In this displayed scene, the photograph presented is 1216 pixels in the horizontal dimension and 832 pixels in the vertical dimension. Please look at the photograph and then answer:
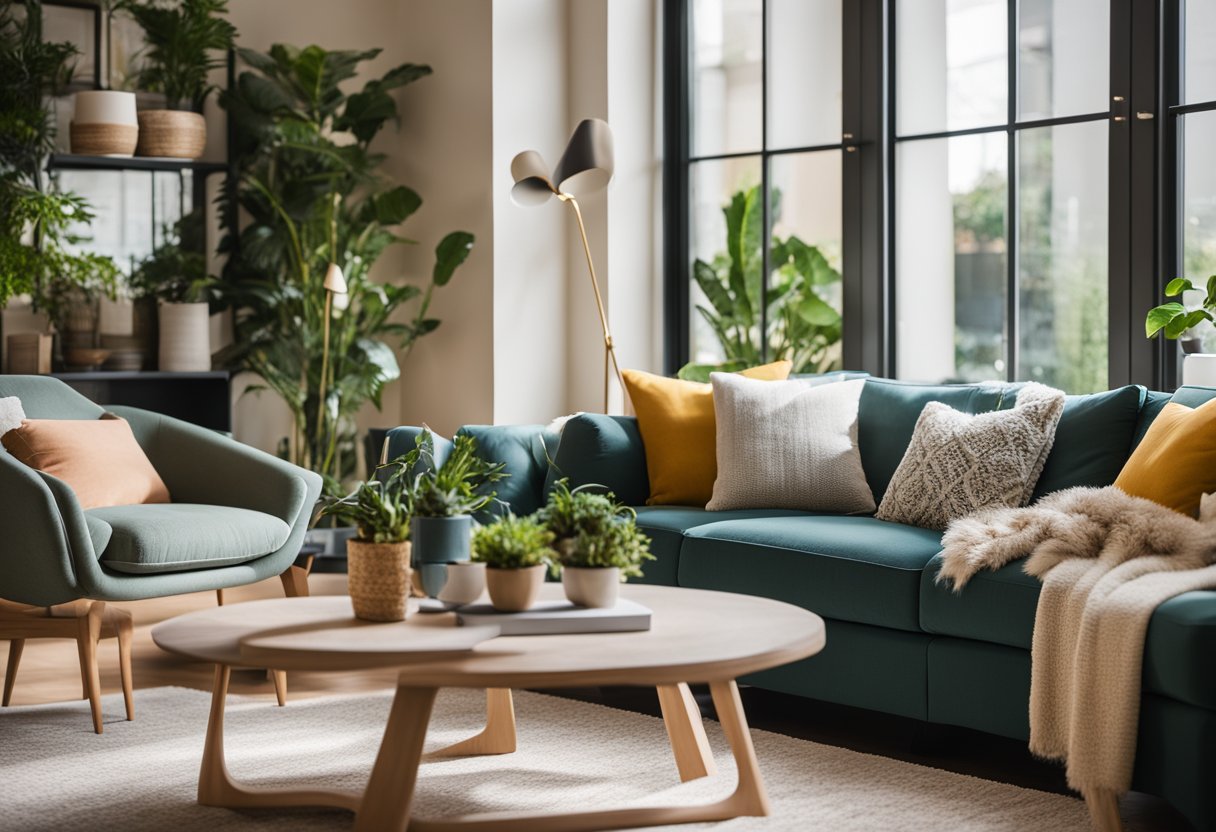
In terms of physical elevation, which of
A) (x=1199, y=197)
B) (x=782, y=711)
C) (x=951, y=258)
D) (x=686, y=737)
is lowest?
(x=782, y=711)

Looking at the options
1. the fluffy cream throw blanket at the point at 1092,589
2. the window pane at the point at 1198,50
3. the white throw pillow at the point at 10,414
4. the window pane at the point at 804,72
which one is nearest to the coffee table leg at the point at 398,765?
the fluffy cream throw blanket at the point at 1092,589

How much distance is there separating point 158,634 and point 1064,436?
226 cm

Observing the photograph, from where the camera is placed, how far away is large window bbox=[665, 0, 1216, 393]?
436 centimetres

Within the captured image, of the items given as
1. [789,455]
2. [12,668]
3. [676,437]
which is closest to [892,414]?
[789,455]

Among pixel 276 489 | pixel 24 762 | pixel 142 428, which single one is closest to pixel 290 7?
pixel 142 428

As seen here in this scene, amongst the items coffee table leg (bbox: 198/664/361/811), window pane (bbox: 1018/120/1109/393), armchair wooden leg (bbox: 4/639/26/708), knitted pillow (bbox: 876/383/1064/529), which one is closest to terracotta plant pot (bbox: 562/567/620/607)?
coffee table leg (bbox: 198/664/361/811)

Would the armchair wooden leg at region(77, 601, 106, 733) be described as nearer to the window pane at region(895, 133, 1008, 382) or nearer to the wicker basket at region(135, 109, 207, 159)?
the wicker basket at region(135, 109, 207, 159)

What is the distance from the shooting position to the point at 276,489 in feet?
13.5

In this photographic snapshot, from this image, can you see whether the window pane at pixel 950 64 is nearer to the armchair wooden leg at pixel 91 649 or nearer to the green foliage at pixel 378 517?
the green foliage at pixel 378 517

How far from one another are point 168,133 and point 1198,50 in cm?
375

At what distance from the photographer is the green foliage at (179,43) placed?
18.6 ft

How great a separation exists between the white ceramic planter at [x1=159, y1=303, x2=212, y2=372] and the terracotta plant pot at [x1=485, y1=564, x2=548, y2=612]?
3.43 meters

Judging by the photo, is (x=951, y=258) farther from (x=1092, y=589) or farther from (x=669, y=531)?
(x=1092, y=589)

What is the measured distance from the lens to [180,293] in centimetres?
597
